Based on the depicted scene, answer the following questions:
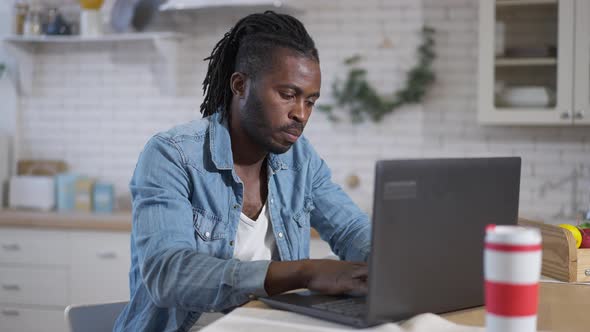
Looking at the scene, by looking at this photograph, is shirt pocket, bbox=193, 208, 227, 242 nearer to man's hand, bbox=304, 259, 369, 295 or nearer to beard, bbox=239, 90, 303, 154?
beard, bbox=239, 90, 303, 154

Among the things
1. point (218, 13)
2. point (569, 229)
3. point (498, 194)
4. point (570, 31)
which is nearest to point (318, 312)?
point (498, 194)

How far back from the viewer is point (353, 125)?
414cm

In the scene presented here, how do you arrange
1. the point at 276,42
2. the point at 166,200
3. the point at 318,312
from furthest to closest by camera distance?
the point at 276,42
the point at 166,200
the point at 318,312

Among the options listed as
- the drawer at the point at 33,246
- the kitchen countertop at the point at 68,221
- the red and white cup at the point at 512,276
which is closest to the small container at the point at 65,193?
the kitchen countertop at the point at 68,221

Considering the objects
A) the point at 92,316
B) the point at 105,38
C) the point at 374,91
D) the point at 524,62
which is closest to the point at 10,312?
the point at 105,38

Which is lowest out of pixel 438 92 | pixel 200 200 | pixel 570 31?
pixel 200 200

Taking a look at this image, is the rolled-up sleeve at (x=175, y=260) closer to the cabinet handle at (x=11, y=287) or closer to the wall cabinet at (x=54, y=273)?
the wall cabinet at (x=54, y=273)

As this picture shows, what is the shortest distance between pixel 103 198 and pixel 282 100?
8.16 feet

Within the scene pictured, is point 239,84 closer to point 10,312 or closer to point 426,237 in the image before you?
point 426,237

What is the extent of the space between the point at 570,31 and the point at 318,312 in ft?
8.88

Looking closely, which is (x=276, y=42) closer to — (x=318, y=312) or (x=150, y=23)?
(x=318, y=312)

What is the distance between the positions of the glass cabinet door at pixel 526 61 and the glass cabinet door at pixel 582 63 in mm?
28

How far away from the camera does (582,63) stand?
356cm

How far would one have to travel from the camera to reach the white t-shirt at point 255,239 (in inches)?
76.9
